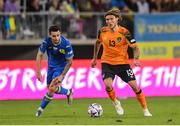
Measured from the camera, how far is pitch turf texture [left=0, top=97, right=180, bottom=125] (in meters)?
15.2

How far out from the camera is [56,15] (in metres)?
26.4

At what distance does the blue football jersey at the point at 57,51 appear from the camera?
1661cm

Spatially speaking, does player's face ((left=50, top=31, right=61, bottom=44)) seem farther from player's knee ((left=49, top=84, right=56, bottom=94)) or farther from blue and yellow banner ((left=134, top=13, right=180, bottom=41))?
blue and yellow banner ((left=134, top=13, right=180, bottom=41))

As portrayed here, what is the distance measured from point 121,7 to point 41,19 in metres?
3.40

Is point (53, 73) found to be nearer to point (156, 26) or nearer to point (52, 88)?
point (52, 88)

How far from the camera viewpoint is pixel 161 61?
23.4 m

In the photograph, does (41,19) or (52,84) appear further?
(41,19)

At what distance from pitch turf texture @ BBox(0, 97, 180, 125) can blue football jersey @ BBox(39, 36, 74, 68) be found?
4.05 ft

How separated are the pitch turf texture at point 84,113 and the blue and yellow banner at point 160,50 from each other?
201 inches

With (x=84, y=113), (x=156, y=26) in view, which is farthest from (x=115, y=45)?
(x=156, y=26)

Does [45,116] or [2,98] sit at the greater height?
[45,116]

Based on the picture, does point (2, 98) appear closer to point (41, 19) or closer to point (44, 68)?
point (44, 68)

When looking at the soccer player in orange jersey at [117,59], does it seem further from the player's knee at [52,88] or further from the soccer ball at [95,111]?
the player's knee at [52,88]

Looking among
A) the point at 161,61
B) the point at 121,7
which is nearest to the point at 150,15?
the point at 121,7
